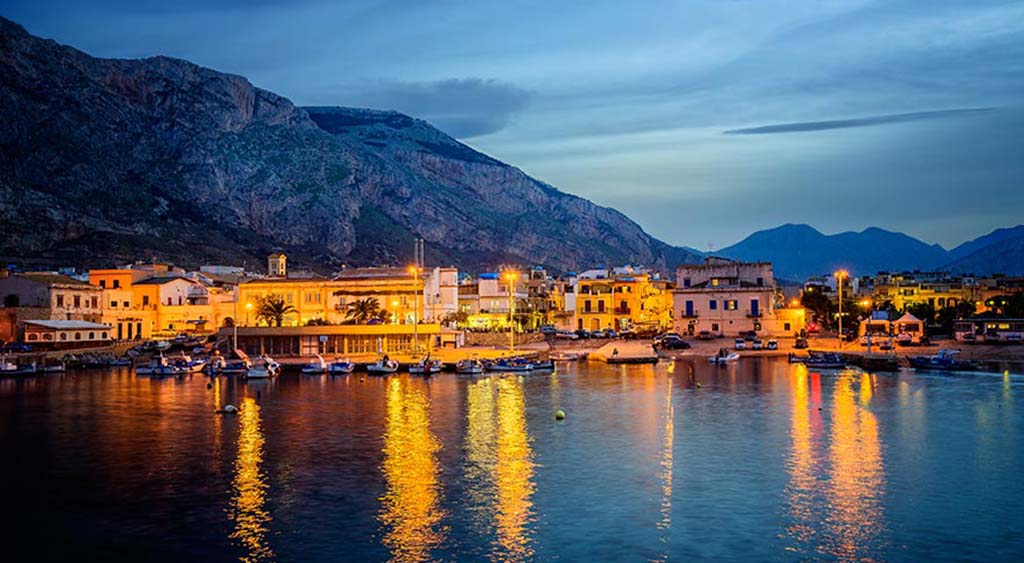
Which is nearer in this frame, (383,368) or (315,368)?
(383,368)

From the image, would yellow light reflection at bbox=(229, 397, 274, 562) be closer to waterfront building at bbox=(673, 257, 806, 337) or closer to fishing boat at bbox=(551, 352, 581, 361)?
fishing boat at bbox=(551, 352, 581, 361)

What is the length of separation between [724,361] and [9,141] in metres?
162

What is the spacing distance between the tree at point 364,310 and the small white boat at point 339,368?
14.2 m

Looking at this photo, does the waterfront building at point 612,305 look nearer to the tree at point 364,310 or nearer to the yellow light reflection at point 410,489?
the tree at point 364,310

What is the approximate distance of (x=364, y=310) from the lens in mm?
100500

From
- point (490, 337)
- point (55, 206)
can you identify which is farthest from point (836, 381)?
point (55, 206)

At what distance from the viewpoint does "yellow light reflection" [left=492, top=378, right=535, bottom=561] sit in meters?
28.7

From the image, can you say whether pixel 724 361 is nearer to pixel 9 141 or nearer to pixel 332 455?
pixel 332 455

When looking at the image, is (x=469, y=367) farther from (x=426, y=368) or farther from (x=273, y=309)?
(x=273, y=309)

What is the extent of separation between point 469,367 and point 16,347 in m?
46.3

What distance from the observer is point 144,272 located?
4390 inches

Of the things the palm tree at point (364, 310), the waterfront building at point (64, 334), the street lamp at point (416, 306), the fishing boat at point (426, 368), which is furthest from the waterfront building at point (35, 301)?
the fishing boat at point (426, 368)

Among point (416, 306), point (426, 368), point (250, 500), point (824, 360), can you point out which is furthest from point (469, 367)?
point (250, 500)

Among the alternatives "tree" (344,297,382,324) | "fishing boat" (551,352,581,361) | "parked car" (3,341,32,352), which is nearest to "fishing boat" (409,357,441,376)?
"fishing boat" (551,352,581,361)
